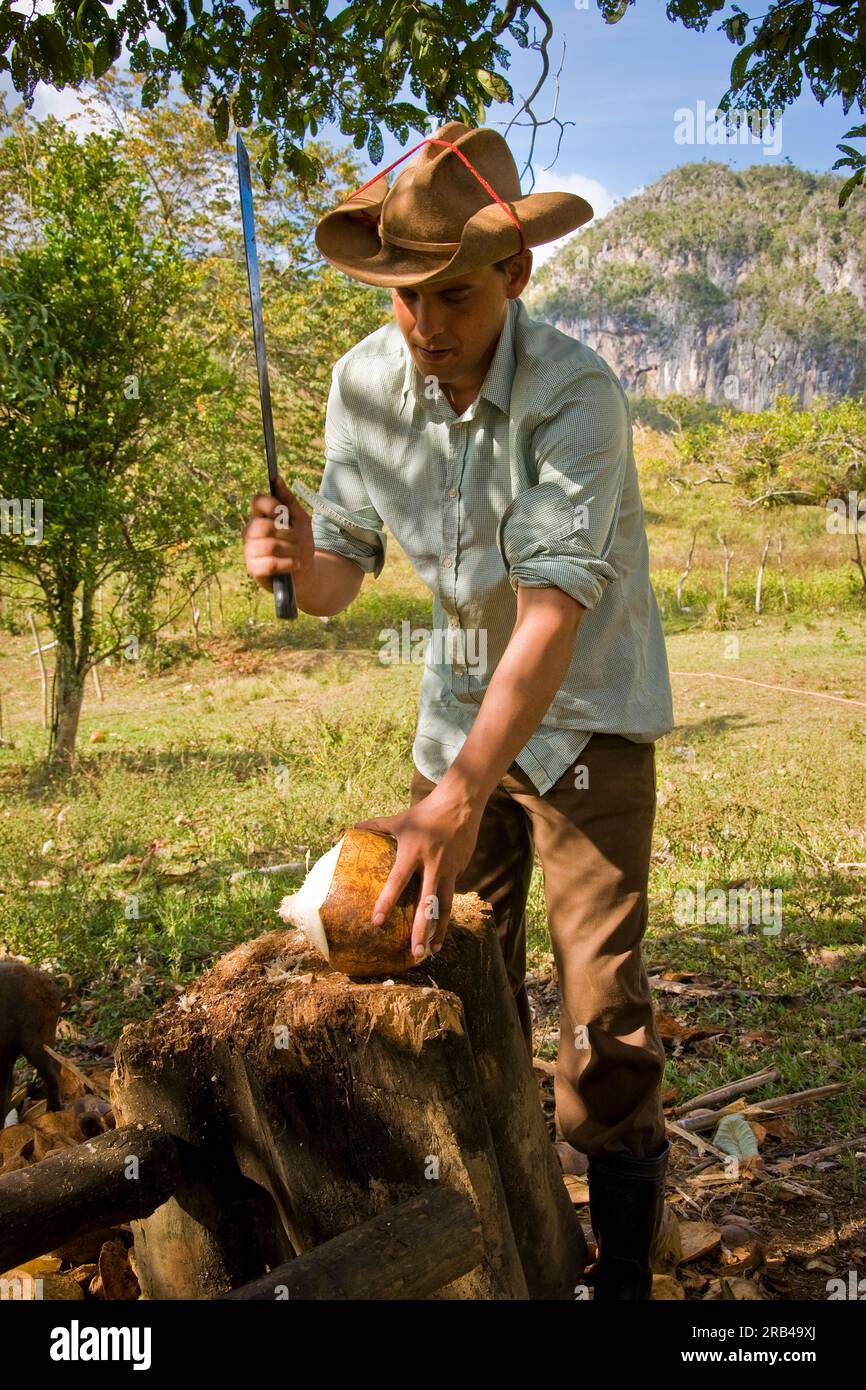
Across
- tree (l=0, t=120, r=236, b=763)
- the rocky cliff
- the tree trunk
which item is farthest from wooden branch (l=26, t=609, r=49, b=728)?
the rocky cliff

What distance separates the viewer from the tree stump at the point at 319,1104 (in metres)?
1.83

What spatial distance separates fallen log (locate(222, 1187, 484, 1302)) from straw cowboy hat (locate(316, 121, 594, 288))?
1.53 meters

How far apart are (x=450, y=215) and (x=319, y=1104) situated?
1.58 metres

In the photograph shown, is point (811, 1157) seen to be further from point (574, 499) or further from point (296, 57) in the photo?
point (296, 57)

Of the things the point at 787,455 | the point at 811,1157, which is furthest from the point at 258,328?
the point at 787,455

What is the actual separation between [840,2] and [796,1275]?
3191mm

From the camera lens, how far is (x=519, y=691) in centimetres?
191

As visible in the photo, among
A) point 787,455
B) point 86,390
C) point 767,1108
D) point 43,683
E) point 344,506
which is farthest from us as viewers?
point 787,455

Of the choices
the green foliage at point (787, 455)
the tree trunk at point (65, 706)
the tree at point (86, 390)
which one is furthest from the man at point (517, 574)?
the green foliage at point (787, 455)

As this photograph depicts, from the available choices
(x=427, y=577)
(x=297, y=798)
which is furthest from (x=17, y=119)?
(x=427, y=577)

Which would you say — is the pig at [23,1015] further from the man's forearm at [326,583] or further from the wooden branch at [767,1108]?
the wooden branch at [767,1108]

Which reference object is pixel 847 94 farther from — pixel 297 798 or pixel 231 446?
pixel 231 446

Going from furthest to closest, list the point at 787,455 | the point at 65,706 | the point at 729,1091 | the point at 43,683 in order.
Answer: the point at 787,455 → the point at 43,683 → the point at 65,706 → the point at 729,1091

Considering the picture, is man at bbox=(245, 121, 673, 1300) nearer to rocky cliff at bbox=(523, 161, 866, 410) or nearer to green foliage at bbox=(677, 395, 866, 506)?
green foliage at bbox=(677, 395, 866, 506)
